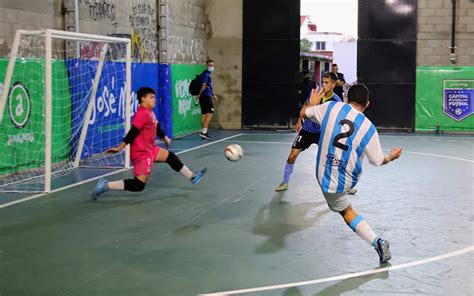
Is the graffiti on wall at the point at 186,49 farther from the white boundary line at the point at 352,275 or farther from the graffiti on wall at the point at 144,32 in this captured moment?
the white boundary line at the point at 352,275

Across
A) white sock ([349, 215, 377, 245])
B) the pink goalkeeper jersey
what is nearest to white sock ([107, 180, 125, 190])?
the pink goalkeeper jersey

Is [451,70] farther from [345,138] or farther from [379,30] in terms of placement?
[345,138]

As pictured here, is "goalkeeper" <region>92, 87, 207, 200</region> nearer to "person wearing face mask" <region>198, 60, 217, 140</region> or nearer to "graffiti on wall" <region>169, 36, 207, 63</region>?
"person wearing face mask" <region>198, 60, 217, 140</region>

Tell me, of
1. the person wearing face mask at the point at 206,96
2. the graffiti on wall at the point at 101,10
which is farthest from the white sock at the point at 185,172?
the person wearing face mask at the point at 206,96

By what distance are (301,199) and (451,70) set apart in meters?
14.0

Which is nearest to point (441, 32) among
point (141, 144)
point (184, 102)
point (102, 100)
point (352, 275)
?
point (184, 102)

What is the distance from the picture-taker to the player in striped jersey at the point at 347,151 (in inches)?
261

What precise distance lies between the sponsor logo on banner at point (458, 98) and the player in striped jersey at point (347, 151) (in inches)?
659

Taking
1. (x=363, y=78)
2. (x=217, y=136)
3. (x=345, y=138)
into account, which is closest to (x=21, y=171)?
(x=345, y=138)

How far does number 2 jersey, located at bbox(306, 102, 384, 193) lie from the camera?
6625 millimetres

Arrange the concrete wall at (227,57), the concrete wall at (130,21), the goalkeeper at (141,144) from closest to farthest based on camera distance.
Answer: the goalkeeper at (141,144) → the concrete wall at (130,21) → the concrete wall at (227,57)

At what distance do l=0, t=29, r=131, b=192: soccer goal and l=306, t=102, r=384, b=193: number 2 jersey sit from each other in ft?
17.8

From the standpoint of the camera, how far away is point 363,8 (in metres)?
22.8

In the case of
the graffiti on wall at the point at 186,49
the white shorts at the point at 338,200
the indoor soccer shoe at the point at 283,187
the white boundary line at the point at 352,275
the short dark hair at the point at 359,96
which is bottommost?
the white boundary line at the point at 352,275
